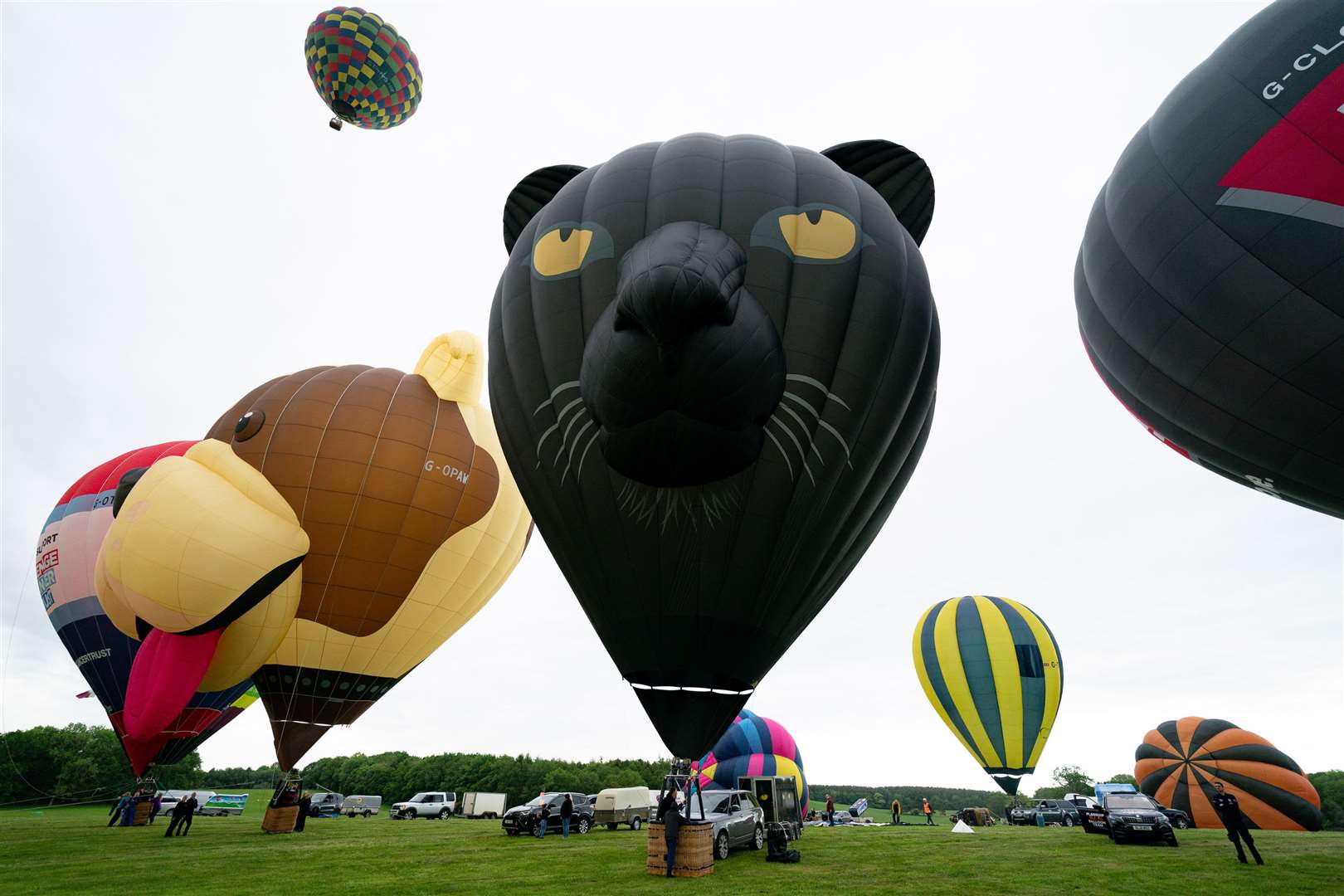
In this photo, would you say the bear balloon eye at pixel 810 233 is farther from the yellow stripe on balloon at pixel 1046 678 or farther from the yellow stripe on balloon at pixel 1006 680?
the yellow stripe on balloon at pixel 1046 678

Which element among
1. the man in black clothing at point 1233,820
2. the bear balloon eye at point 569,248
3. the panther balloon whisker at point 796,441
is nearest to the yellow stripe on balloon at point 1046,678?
the man in black clothing at point 1233,820

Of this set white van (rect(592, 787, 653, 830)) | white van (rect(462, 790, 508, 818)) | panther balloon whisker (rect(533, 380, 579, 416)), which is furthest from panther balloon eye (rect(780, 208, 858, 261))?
white van (rect(462, 790, 508, 818))

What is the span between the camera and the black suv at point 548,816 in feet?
55.5

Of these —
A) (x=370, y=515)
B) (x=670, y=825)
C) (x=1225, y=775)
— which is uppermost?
(x=370, y=515)

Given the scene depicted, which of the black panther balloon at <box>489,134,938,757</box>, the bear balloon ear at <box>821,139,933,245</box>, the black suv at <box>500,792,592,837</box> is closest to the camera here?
the black panther balloon at <box>489,134,938,757</box>

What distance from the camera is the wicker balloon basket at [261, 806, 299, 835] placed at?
16.3m

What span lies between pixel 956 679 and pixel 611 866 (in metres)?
14.6

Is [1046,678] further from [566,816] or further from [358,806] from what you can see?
[358,806]

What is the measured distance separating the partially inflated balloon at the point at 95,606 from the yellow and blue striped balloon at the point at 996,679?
18827 millimetres

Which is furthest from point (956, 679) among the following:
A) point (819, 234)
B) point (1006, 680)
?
point (819, 234)

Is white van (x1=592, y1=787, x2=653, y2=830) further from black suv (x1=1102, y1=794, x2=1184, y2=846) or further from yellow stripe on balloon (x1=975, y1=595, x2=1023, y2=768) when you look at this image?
black suv (x1=1102, y1=794, x2=1184, y2=846)

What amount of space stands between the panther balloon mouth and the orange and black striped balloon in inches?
946

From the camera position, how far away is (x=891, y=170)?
34.1 ft

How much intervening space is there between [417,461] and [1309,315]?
14.3 m
